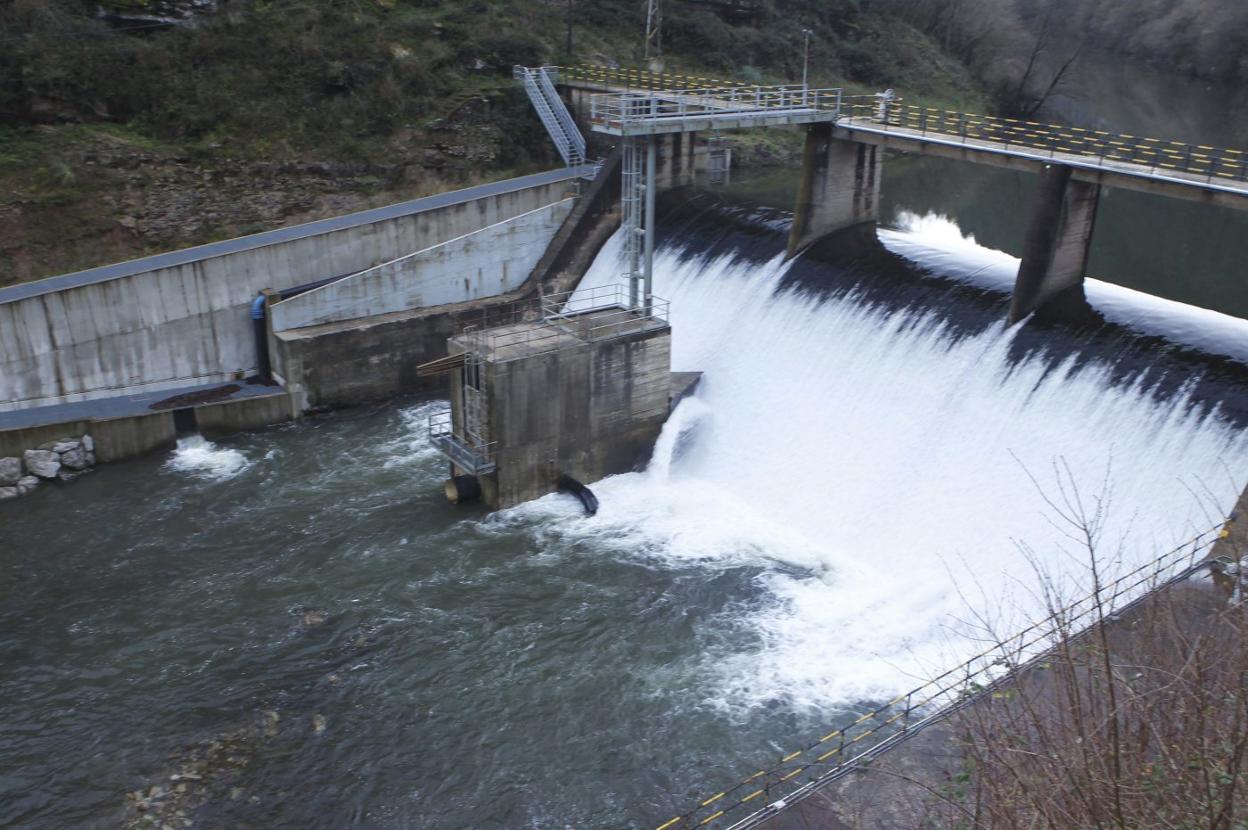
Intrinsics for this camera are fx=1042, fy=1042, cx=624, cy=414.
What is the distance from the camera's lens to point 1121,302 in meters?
23.2

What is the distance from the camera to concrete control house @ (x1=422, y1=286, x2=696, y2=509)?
23203 millimetres

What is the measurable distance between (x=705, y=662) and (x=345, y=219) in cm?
1953

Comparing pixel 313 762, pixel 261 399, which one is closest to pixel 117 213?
pixel 261 399

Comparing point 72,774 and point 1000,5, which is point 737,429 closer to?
point 72,774

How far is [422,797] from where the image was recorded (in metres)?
15.3

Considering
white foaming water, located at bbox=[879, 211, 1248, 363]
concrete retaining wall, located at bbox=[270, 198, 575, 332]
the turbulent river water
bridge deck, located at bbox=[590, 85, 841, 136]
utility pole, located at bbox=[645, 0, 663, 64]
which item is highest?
utility pole, located at bbox=[645, 0, 663, 64]

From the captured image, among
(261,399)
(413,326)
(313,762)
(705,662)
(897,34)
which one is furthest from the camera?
(897,34)

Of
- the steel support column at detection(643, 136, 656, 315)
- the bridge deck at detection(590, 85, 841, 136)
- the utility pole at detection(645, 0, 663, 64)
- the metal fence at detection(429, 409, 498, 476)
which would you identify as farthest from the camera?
the utility pole at detection(645, 0, 663, 64)

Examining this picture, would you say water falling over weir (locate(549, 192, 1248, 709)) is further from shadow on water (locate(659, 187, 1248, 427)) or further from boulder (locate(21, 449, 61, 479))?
boulder (locate(21, 449, 61, 479))

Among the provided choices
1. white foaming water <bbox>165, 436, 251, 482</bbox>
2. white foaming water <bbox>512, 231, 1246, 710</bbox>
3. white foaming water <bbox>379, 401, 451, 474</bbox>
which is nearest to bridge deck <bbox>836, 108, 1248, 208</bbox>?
white foaming water <bbox>512, 231, 1246, 710</bbox>

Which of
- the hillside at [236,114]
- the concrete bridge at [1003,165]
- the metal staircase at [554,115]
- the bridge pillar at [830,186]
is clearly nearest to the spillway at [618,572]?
the concrete bridge at [1003,165]

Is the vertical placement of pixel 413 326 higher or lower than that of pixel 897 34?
lower

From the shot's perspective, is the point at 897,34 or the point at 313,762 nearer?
the point at 313,762

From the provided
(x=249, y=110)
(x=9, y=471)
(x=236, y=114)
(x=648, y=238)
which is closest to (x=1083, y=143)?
(x=648, y=238)
